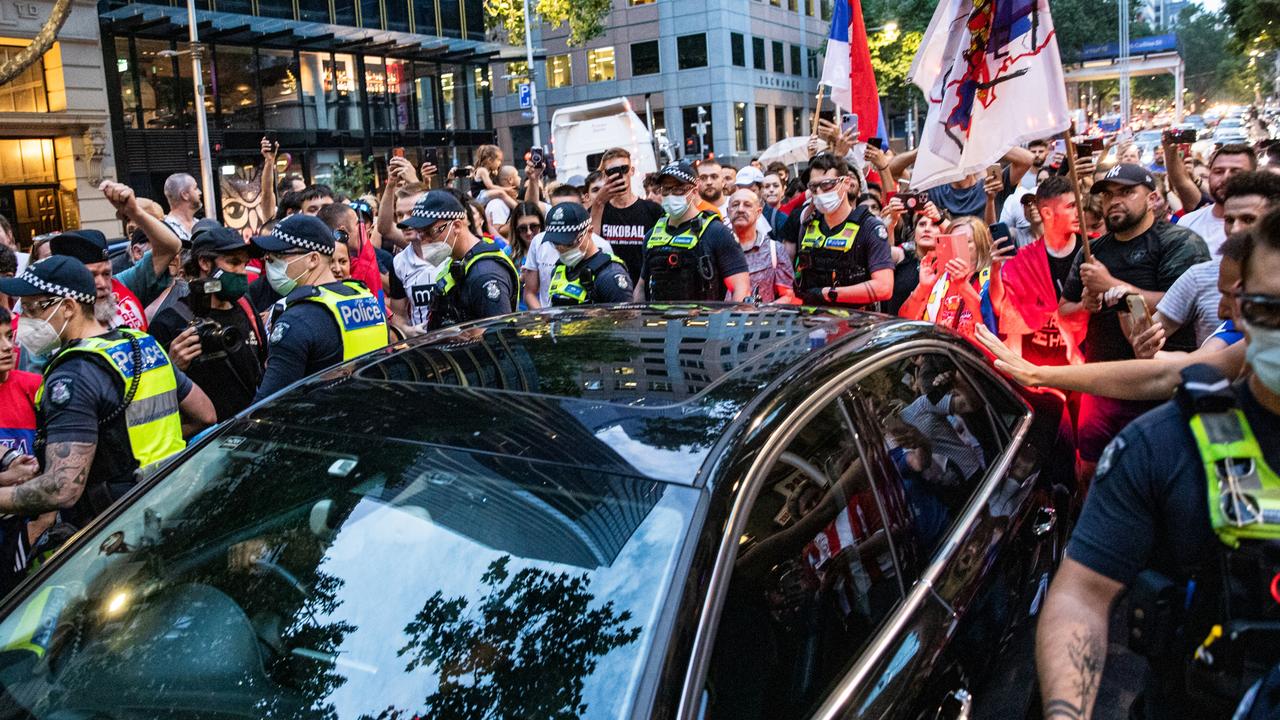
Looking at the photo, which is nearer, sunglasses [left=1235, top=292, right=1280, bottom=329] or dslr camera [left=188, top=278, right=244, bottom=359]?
sunglasses [left=1235, top=292, right=1280, bottom=329]

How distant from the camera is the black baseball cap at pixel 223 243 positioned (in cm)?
512

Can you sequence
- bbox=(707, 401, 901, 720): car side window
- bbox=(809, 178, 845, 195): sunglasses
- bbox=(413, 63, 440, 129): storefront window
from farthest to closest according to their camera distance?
bbox=(413, 63, 440, 129): storefront window, bbox=(809, 178, 845, 195): sunglasses, bbox=(707, 401, 901, 720): car side window

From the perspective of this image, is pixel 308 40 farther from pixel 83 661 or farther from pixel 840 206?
pixel 83 661

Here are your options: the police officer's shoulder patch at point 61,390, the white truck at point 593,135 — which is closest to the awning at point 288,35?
the white truck at point 593,135

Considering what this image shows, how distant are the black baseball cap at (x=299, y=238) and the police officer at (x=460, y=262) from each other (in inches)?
48.1

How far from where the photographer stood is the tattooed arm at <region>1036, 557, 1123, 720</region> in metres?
2.01

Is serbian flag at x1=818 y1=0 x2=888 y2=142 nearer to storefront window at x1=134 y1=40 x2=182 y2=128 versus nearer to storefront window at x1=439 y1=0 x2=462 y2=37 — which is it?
storefront window at x1=134 y1=40 x2=182 y2=128

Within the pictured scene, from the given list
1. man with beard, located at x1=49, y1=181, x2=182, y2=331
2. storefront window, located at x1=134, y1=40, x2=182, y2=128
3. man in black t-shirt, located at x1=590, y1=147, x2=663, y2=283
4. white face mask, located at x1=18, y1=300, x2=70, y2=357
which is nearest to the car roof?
white face mask, located at x1=18, y1=300, x2=70, y2=357

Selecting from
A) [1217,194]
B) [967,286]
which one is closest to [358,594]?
[967,286]

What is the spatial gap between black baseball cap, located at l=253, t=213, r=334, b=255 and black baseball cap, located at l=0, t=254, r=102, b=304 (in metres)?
0.86

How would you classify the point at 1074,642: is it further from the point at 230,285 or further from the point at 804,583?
the point at 230,285

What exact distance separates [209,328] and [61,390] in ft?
4.39

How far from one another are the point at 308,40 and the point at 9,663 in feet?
96.7

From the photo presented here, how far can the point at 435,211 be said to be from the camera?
19.4 ft
